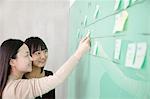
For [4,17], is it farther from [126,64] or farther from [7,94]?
[126,64]

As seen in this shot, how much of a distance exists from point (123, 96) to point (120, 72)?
0.24ft

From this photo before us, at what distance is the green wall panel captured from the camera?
66cm

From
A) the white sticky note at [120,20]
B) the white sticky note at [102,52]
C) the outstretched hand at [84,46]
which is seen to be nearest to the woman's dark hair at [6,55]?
the outstretched hand at [84,46]

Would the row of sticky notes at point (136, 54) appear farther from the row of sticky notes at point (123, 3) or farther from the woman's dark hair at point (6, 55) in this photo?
the woman's dark hair at point (6, 55)

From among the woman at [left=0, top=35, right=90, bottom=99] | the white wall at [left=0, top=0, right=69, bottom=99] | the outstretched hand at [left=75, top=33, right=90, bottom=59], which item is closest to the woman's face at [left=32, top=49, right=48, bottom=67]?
the woman at [left=0, top=35, right=90, bottom=99]

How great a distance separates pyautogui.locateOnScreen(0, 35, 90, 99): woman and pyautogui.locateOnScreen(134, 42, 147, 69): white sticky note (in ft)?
2.29

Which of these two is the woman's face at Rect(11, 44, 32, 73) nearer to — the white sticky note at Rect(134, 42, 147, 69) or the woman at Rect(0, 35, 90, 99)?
the woman at Rect(0, 35, 90, 99)

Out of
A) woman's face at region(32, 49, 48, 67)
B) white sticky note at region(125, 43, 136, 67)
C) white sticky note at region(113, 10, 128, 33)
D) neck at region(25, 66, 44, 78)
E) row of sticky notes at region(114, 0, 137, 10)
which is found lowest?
neck at region(25, 66, 44, 78)

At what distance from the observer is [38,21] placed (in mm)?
2689

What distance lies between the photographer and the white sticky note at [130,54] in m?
0.70

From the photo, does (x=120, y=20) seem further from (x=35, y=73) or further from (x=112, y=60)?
(x=35, y=73)

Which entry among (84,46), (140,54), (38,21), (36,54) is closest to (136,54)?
(140,54)

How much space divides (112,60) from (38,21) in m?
1.85

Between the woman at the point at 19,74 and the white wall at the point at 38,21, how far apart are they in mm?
1242
